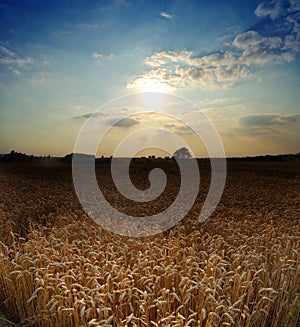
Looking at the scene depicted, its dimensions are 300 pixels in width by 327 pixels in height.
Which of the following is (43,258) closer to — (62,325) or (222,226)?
(62,325)

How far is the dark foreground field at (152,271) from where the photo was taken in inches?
178

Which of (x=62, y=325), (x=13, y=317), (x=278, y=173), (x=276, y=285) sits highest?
(x=278, y=173)

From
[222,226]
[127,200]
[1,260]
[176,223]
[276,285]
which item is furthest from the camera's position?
[127,200]

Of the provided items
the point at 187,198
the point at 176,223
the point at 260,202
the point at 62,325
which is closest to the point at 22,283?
the point at 62,325

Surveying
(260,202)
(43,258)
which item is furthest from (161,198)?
(43,258)

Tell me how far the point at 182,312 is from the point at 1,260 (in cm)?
367

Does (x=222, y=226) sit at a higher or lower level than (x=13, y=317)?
higher

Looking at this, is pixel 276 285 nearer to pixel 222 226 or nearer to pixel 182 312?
pixel 182 312

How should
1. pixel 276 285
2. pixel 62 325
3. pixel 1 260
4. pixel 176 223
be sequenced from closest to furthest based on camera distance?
pixel 62 325
pixel 276 285
pixel 1 260
pixel 176 223

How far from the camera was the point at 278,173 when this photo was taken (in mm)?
30344

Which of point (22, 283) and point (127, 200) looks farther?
point (127, 200)

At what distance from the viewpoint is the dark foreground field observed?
4.52 m

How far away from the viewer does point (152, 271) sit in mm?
5258

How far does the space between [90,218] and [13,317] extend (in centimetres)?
491
